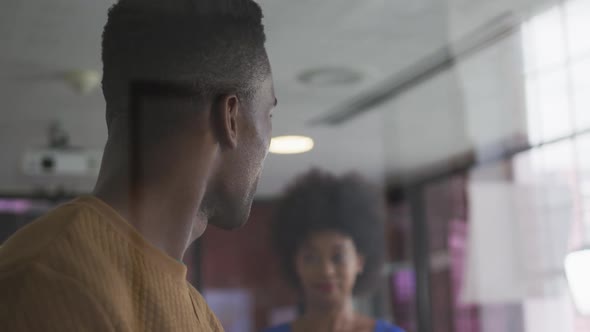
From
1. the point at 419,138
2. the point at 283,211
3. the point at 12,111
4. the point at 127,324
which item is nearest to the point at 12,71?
the point at 12,111

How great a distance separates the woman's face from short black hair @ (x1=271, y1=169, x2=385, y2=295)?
0.04ft

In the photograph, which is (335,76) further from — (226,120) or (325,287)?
(226,120)

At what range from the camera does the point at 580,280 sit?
1161 mm

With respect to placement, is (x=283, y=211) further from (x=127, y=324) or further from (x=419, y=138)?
(x=419, y=138)

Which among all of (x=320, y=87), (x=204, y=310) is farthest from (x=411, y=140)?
(x=204, y=310)

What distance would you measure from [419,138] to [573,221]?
673 mm

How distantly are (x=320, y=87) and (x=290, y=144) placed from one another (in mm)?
520

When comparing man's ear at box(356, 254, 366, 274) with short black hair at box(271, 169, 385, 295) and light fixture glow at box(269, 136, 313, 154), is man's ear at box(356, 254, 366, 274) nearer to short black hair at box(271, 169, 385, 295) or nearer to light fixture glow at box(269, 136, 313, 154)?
short black hair at box(271, 169, 385, 295)

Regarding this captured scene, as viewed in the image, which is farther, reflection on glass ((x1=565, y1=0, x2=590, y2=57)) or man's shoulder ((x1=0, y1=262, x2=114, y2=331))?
reflection on glass ((x1=565, y1=0, x2=590, y2=57))

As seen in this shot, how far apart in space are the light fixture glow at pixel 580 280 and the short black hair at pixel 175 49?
2.52 feet

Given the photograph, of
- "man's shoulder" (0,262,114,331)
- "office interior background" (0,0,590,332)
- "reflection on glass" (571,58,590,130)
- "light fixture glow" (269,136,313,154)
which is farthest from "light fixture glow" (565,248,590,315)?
"man's shoulder" (0,262,114,331)

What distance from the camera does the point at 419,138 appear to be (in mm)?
1960

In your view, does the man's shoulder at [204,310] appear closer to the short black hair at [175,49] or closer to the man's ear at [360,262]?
the short black hair at [175,49]

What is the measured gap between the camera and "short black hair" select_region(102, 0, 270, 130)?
60cm
